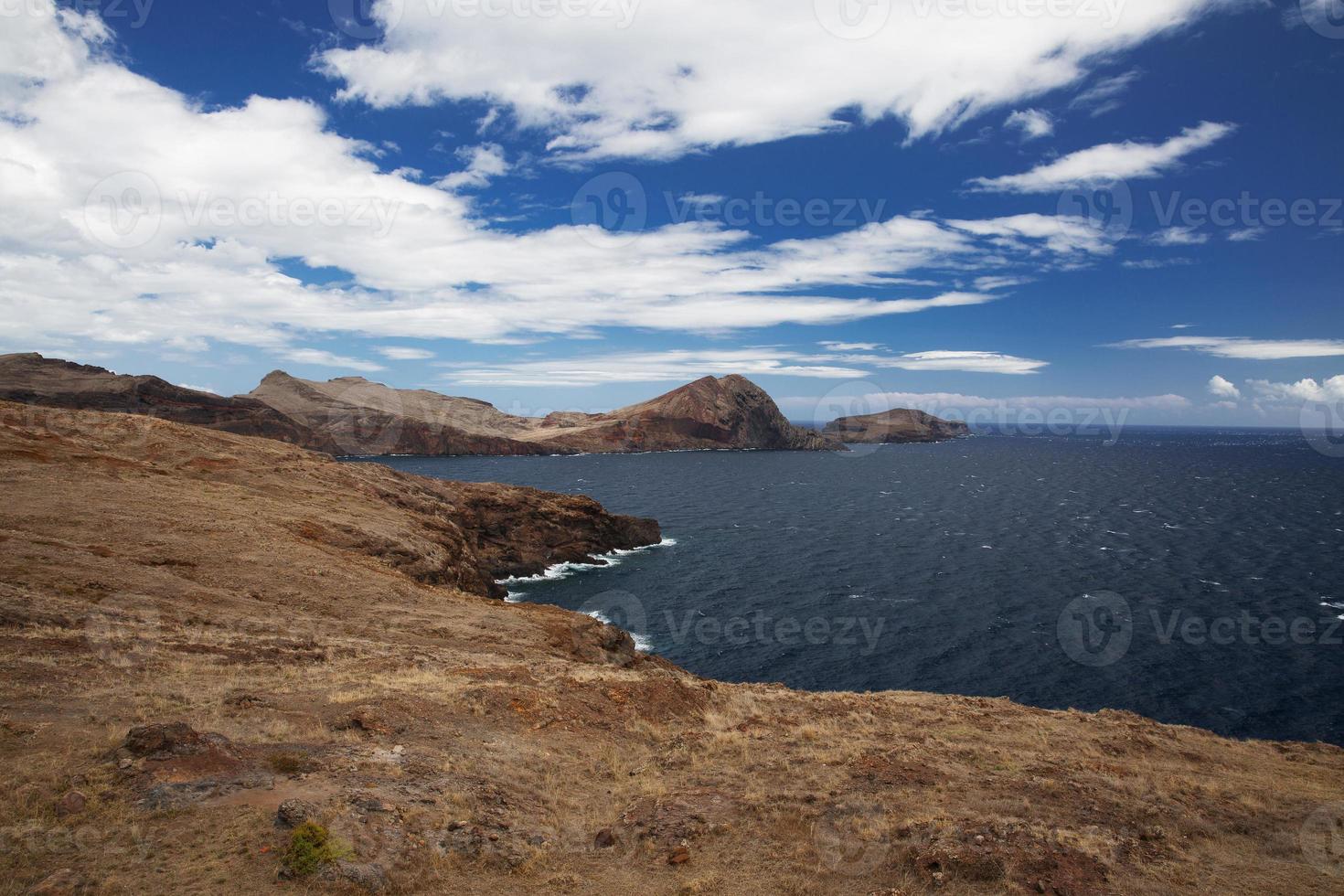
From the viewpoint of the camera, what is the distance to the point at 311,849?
10.1 meters

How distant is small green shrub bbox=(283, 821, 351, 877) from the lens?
9.94 metres

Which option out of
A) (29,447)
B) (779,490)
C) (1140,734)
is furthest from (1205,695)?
(779,490)

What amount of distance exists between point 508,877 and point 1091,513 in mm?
98016

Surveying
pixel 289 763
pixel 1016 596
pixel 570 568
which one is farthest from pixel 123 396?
pixel 1016 596

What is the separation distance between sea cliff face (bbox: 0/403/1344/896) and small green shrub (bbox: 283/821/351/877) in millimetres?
134

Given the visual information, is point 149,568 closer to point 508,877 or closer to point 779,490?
point 508,877

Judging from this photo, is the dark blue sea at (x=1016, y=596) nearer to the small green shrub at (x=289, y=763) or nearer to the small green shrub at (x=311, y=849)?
the small green shrub at (x=289, y=763)

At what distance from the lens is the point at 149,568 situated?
82.8 ft

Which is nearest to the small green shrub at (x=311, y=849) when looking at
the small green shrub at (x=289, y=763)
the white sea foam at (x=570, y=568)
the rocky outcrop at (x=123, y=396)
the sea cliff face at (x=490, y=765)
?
the sea cliff face at (x=490, y=765)

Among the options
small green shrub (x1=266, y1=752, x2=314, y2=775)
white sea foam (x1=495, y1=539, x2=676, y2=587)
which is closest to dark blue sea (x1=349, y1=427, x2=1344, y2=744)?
white sea foam (x1=495, y1=539, x2=676, y2=587)

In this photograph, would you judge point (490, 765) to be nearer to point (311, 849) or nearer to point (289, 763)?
point (289, 763)

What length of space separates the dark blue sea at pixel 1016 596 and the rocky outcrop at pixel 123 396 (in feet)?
300

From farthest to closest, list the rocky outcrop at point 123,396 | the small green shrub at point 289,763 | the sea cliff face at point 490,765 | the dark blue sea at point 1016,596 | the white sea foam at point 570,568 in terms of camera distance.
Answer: the rocky outcrop at point 123,396 → the white sea foam at point 570,568 → the dark blue sea at point 1016,596 → the small green shrub at point 289,763 → the sea cliff face at point 490,765

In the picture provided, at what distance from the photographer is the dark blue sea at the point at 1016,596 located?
38.1 meters
